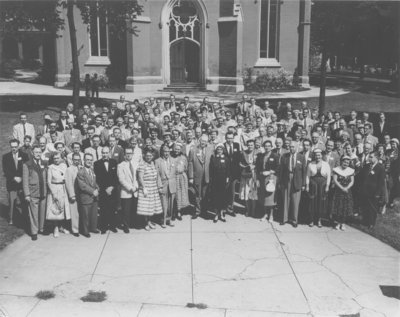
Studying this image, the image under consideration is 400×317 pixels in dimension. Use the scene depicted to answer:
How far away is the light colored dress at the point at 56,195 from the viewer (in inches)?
347

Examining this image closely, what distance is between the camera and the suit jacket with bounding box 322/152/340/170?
32.0ft

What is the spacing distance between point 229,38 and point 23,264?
848 inches

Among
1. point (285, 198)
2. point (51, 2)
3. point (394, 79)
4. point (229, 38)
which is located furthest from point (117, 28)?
point (394, 79)

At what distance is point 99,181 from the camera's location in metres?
9.10

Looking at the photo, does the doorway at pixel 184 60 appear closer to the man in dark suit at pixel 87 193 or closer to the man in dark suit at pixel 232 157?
the man in dark suit at pixel 232 157

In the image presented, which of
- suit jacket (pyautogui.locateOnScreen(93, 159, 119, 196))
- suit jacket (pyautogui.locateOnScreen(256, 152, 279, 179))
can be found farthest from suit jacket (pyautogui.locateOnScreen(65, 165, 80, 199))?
suit jacket (pyautogui.locateOnScreen(256, 152, 279, 179))

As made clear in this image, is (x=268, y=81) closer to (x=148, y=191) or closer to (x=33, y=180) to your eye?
(x=148, y=191)

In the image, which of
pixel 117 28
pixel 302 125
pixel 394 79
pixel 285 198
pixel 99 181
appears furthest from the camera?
pixel 394 79

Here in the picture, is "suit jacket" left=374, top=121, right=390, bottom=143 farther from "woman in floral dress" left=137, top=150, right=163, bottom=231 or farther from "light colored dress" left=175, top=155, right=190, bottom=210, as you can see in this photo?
"woman in floral dress" left=137, top=150, right=163, bottom=231

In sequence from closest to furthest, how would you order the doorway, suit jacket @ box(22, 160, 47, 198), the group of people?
suit jacket @ box(22, 160, 47, 198) → the group of people → the doorway

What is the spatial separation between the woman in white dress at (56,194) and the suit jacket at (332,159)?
531 cm

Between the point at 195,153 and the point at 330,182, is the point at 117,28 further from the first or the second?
the point at 330,182

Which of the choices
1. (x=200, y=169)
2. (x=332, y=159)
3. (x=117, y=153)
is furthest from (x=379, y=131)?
(x=117, y=153)

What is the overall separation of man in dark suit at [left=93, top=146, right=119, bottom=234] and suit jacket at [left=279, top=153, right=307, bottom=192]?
3454 millimetres
